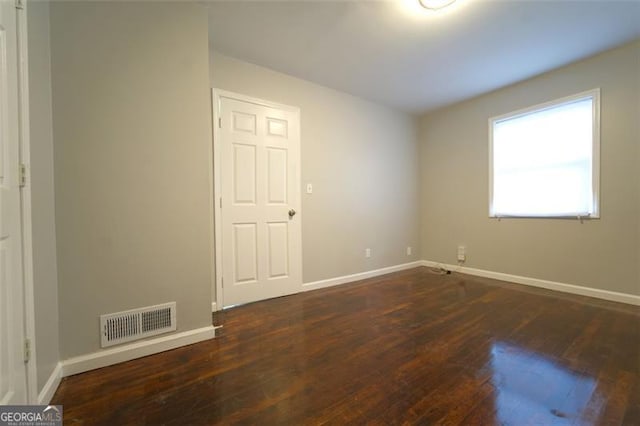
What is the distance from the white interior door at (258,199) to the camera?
2.66 meters

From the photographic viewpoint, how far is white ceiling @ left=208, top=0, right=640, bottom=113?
206 cm

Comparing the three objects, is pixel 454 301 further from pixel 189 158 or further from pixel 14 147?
pixel 14 147

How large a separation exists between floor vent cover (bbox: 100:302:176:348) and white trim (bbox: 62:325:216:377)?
0.17 ft

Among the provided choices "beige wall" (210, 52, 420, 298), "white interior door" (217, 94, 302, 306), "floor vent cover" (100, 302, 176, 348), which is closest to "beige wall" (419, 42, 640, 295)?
"beige wall" (210, 52, 420, 298)

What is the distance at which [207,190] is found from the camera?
2.05 m

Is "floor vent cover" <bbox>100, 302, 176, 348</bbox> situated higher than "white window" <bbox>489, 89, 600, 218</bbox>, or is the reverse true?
"white window" <bbox>489, 89, 600, 218</bbox>

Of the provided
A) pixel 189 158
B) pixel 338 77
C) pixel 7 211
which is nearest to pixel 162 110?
pixel 189 158

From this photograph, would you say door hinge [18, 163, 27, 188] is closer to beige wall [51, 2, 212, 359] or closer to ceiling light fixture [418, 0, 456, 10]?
beige wall [51, 2, 212, 359]

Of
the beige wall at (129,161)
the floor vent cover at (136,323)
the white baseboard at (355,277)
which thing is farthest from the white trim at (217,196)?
the white baseboard at (355,277)

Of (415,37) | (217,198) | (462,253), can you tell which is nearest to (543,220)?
(462,253)

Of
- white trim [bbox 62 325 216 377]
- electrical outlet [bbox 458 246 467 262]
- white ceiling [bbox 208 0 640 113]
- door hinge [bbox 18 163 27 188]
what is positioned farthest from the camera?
electrical outlet [bbox 458 246 467 262]

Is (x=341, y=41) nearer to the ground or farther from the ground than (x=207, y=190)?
farther from the ground

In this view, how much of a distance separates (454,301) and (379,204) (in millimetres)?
1721

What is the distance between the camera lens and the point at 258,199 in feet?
9.40
